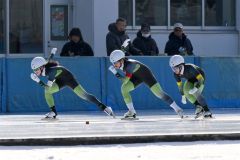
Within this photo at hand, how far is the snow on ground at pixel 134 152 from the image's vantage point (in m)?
11.5

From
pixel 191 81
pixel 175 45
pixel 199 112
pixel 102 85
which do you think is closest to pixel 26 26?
pixel 102 85

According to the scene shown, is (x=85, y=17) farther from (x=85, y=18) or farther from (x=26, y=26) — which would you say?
(x=26, y=26)

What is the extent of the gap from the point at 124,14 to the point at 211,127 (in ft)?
30.3

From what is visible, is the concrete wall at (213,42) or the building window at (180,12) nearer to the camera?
the building window at (180,12)

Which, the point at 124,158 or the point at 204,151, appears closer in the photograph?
the point at 124,158

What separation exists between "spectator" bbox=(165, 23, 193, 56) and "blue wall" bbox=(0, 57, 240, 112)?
46 cm

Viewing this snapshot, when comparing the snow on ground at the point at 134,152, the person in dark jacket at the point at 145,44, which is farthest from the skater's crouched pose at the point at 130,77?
the snow on ground at the point at 134,152

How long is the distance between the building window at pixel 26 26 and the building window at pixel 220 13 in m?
5.53

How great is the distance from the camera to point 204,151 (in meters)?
12.1

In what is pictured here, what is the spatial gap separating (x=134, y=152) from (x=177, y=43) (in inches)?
320

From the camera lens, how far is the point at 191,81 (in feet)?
54.8

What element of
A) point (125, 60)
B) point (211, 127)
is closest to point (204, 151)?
point (211, 127)

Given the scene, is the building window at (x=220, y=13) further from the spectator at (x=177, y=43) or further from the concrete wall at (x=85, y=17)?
the spectator at (x=177, y=43)

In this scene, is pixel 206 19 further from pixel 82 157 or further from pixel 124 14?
pixel 82 157
